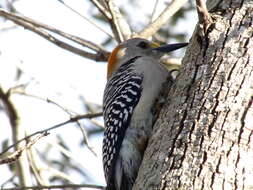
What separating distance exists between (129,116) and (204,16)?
3.77ft

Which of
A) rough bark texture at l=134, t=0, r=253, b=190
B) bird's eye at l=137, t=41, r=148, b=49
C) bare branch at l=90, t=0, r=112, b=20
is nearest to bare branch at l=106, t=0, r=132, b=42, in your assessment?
bare branch at l=90, t=0, r=112, b=20

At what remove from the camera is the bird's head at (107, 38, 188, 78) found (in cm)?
518

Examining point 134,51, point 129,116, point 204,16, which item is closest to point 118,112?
point 129,116

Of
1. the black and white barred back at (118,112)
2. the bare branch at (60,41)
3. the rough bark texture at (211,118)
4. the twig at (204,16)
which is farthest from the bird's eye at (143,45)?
the twig at (204,16)

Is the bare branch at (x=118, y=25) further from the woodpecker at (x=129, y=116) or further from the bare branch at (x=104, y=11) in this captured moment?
the woodpecker at (x=129, y=116)

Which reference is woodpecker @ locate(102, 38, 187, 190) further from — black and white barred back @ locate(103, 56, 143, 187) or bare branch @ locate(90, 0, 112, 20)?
bare branch @ locate(90, 0, 112, 20)

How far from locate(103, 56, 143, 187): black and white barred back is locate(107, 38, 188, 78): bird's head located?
655 mm

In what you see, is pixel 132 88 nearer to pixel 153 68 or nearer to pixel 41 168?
pixel 153 68

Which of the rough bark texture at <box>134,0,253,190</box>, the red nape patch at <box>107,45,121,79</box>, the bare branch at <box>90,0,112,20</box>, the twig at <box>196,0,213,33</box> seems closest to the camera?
the rough bark texture at <box>134,0,253,190</box>

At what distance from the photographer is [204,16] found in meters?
3.14

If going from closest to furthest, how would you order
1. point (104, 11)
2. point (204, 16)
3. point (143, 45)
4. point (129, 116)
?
point (204, 16) → point (129, 116) → point (104, 11) → point (143, 45)

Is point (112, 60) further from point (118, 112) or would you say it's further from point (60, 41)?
point (118, 112)

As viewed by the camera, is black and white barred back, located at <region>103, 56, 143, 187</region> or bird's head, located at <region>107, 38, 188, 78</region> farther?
bird's head, located at <region>107, 38, 188, 78</region>

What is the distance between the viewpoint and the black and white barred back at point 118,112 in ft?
12.6
